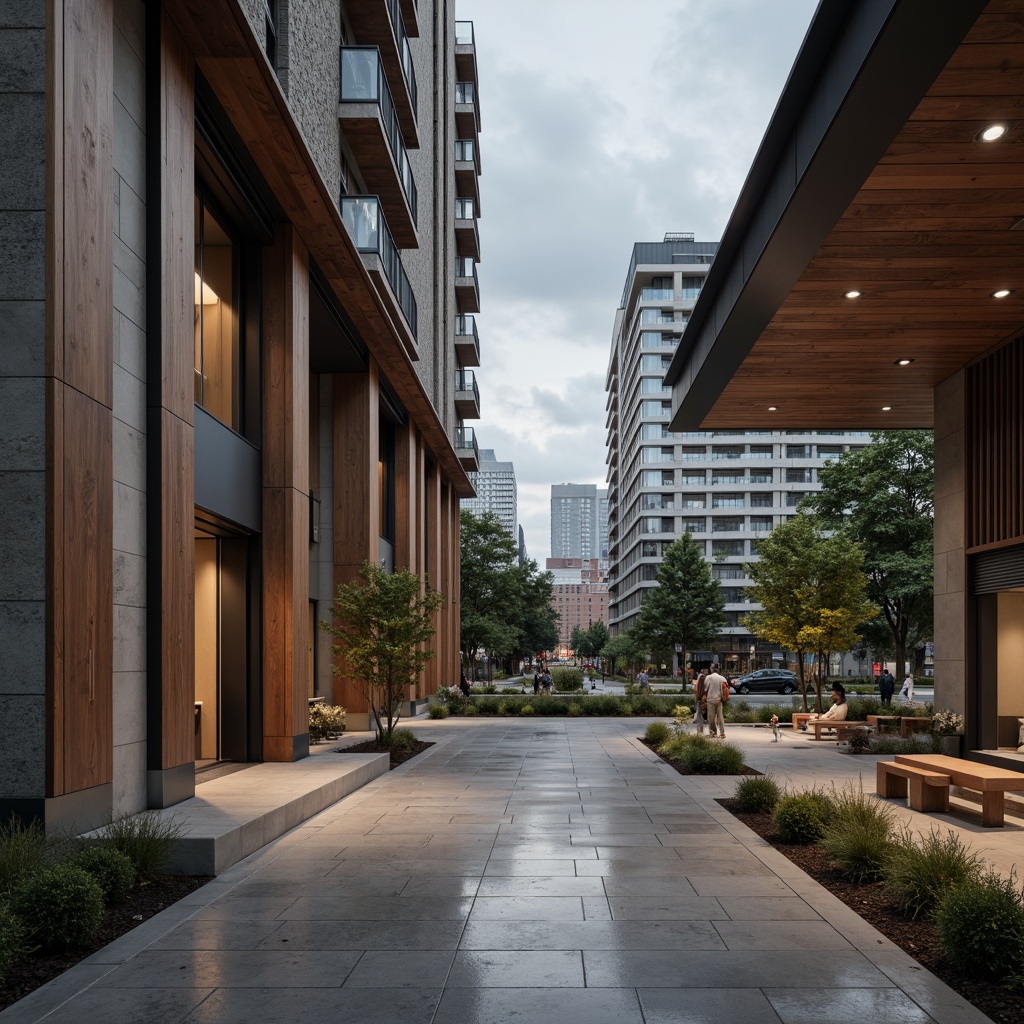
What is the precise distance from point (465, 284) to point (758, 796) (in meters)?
40.2

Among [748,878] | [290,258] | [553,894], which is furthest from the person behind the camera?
[290,258]

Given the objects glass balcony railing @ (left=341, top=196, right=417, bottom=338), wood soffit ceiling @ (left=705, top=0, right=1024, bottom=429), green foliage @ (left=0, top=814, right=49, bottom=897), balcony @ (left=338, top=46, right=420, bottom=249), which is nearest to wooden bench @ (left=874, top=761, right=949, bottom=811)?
wood soffit ceiling @ (left=705, top=0, right=1024, bottom=429)

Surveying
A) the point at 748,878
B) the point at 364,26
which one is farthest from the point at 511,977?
the point at 364,26

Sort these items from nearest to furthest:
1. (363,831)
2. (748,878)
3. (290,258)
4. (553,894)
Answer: (553,894)
(748,878)
(363,831)
(290,258)

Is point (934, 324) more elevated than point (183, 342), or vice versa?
point (934, 324)

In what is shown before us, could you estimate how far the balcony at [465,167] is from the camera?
4922 centimetres

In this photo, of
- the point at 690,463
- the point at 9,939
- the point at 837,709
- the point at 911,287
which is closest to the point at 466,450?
the point at 837,709

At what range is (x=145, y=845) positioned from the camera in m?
8.90

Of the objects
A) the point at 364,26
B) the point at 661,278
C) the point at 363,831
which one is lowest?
the point at 363,831

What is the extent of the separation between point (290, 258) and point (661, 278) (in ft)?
305

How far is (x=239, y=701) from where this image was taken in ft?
55.5

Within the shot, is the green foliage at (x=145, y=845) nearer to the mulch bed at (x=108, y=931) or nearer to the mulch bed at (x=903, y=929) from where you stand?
the mulch bed at (x=108, y=931)

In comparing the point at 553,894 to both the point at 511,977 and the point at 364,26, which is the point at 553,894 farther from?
the point at 364,26

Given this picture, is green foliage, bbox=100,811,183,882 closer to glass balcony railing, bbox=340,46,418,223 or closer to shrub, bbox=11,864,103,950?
shrub, bbox=11,864,103,950
